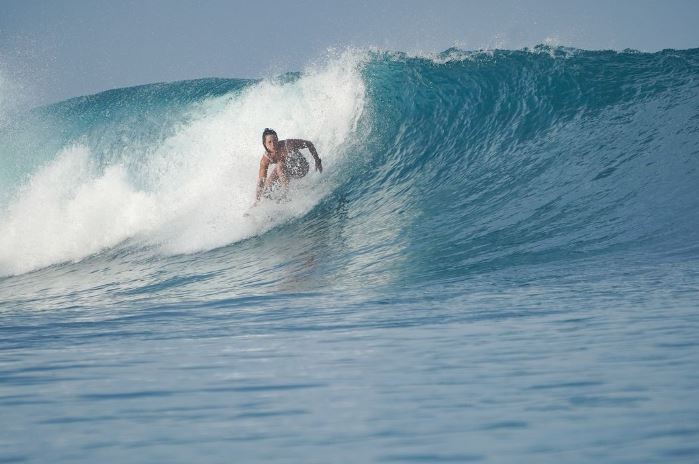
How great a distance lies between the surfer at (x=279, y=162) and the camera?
428 inches

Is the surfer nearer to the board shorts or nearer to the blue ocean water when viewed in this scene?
the board shorts

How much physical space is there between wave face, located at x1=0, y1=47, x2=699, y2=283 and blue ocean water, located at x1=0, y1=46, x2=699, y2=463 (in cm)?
5

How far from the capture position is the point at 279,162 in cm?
1103

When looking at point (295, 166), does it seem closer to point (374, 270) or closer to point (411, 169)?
point (411, 169)

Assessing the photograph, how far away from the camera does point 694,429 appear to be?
8.28ft

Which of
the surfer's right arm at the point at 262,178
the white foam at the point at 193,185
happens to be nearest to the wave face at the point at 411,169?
the white foam at the point at 193,185

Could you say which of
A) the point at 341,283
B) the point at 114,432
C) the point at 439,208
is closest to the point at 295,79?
the point at 439,208

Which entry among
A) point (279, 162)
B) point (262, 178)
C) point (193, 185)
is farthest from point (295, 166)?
point (193, 185)

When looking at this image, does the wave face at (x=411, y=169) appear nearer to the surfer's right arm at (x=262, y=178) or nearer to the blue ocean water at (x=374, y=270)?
the blue ocean water at (x=374, y=270)

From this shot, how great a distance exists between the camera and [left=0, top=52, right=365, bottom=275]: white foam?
444 inches

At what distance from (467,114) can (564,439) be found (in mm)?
11054

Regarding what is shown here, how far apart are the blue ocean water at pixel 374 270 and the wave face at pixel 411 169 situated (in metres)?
0.05

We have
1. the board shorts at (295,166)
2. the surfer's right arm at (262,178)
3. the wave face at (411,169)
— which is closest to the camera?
the wave face at (411,169)

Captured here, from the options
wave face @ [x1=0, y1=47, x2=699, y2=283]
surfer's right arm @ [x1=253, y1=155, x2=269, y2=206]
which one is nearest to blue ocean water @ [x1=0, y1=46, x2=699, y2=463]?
wave face @ [x1=0, y1=47, x2=699, y2=283]
